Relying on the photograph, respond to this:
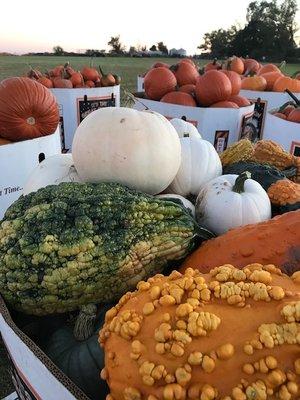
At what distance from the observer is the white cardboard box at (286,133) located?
8.53ft

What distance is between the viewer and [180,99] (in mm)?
3033

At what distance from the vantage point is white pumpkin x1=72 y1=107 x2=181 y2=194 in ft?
3.58

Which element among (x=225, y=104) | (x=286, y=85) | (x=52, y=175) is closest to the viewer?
(x=52, y=175)

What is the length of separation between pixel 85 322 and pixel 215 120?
2.26 m

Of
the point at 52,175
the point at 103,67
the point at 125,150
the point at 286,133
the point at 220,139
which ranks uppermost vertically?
the point at 125,150

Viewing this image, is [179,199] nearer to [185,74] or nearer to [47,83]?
[185,74]

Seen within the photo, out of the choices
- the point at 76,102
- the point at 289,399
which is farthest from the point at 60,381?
the point at 76,102

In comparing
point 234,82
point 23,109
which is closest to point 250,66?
point 234,82

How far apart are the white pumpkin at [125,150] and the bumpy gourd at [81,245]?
12 cm

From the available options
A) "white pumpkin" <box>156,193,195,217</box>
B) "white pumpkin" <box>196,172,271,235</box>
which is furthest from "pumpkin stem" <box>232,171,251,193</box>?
"white pumpkin" <box>156,193,195,217</box>

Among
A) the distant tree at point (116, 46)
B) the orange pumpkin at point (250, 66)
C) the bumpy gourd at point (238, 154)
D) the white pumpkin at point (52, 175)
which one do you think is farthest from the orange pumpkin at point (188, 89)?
the distant tree at point (116, 46)

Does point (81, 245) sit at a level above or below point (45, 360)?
above

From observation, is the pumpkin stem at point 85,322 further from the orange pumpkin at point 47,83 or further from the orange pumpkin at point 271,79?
the orange pumpkin at point 271,79

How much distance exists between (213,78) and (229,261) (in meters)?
2.49
